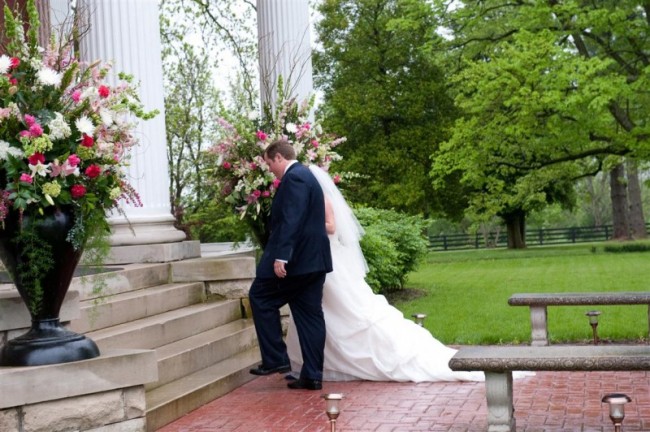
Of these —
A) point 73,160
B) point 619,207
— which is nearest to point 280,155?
point 73,160

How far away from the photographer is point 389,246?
1698cm

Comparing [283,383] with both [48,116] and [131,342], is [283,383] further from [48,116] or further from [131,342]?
[48,116]

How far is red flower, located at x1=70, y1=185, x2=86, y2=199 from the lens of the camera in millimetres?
6570

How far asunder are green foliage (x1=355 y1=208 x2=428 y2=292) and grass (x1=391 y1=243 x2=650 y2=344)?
55cm

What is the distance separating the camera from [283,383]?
9602 millimetres

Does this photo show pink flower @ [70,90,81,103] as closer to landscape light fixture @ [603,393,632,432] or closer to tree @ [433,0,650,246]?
landscape light fixture @ [603,393,632,432]

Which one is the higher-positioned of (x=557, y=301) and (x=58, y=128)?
(x=58, y=128)

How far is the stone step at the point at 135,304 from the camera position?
856cm

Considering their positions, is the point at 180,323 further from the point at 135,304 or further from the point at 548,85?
the point at 548,85

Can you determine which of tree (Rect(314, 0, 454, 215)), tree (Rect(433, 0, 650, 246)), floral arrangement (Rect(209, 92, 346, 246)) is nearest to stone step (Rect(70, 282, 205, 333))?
floral arrangement (Rect(209, 92, 346, 246))

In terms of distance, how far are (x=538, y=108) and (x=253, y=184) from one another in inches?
638

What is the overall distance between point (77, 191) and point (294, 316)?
3125 millimetres

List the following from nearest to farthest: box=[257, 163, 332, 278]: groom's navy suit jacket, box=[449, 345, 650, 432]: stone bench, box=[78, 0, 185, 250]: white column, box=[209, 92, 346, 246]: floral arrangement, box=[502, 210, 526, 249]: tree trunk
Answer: box=[449, 345, 650, 432]: stone bench
box=[257, 163, 332, 278]: groom's navy suit jacket
box=[78, 0, 185, 250]: white column
box=[209, 92, 346, 246]: floral arrangement
box=[502, 210, 526, 249]: tree trunk

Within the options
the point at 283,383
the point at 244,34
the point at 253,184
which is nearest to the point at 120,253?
the point at 253,184
